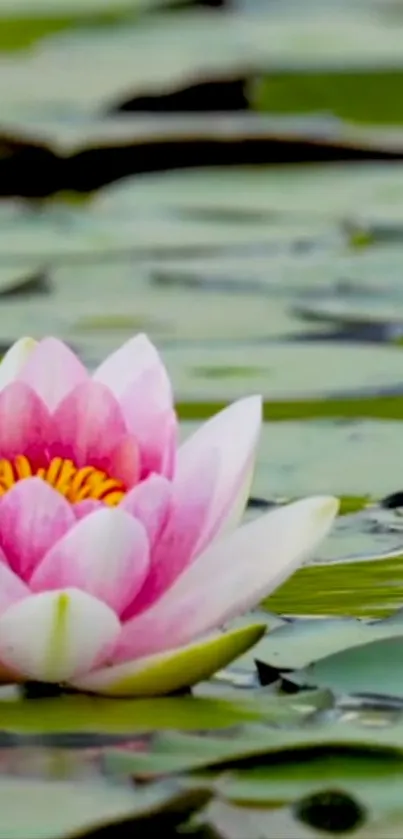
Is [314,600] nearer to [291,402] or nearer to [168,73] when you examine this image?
[291,402]

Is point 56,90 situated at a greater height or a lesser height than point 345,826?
greater

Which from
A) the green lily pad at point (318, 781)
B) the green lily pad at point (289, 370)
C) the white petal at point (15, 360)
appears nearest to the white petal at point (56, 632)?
the green lily pad at point (318, 781)

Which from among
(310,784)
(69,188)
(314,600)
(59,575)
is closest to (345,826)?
(310,784)

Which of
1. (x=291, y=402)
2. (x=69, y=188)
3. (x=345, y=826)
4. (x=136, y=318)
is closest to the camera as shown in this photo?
(x=345, y=826)

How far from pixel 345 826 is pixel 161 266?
130 cm

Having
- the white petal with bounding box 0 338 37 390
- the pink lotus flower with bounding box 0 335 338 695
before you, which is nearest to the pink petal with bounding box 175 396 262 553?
the pink lotus flower with bounding box 0 335 338 695

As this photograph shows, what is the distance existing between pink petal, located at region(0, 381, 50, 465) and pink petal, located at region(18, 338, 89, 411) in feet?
0.12

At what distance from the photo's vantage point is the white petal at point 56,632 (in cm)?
95

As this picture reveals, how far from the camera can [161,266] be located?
2109 millimetres

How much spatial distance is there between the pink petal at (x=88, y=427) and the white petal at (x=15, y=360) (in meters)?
0.09

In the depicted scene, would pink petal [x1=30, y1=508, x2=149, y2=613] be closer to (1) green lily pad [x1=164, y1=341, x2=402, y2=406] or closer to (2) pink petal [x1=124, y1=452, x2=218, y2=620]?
(2) pink petal [x1=124, y1=452, x2=218, y2=620]

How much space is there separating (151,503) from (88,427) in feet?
0.28

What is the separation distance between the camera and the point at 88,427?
1053 mm

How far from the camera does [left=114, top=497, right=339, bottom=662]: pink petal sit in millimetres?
991
